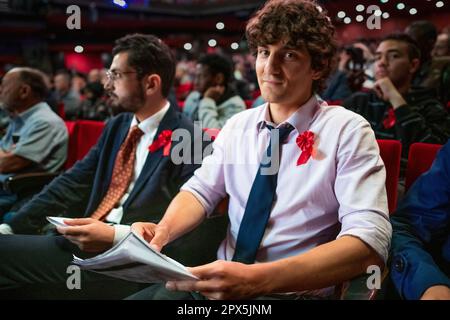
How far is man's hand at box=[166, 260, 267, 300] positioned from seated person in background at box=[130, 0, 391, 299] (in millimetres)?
51

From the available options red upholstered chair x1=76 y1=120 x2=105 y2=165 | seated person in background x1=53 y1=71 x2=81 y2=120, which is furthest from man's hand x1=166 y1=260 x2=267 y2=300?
seated person in background x1=53 y1=71 x2=81 y2=120

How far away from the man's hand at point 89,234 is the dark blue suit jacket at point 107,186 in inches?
9.4

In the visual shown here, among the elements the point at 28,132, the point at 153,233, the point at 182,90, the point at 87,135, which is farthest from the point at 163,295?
the point at 182,90

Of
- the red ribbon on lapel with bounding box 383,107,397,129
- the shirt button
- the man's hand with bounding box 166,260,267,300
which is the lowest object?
the shirt button

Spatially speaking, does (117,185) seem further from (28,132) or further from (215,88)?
(215,88)

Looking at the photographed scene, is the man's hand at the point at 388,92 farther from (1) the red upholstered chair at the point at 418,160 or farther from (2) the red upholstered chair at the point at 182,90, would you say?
(2) the red upholstered chair at the point at 182,90

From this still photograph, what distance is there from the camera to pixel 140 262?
0.90m

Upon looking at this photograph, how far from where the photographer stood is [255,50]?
1268 mm

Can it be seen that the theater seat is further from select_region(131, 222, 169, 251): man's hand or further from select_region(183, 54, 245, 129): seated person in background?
select_region(131, 222, 169, 251): man's hand

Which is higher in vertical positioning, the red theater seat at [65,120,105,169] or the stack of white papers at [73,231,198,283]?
the red theater seat at [65,120,105,169]

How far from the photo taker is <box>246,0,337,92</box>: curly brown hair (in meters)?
1.16

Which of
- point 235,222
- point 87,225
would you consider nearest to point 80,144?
point 87,225

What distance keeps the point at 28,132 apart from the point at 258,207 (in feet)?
5.35

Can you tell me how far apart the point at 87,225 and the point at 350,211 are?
71 centimetres
